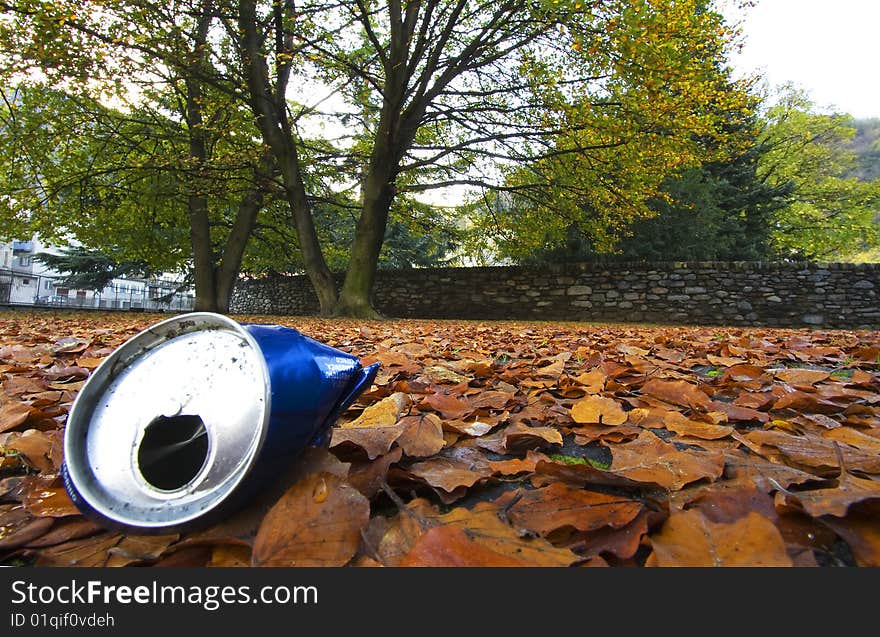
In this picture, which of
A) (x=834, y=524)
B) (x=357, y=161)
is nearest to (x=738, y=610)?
(x=834, y=524)

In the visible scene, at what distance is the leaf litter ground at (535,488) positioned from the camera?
2.07 feet

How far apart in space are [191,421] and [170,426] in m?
0.03

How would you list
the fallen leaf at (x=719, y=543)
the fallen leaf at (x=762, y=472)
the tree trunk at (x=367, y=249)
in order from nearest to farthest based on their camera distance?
the fallen leaf at (x=719, y=543), the fallen leaf at (x=762, y=472), the tree trunk at (x=367, y=249)

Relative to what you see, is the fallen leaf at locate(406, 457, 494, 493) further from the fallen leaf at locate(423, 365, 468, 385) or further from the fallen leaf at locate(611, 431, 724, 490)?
the fallen leaf at locate(423, 365, 468, 385)

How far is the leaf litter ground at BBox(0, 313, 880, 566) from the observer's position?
0.63 meters

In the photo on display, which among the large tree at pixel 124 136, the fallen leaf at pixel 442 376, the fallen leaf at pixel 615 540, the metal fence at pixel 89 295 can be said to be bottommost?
the metal fence at pixel 89 295

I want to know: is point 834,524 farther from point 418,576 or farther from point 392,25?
point 392,25

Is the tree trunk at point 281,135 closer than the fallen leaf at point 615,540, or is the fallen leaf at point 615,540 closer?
the fallen leaf at point 615,540

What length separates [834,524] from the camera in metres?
0.66

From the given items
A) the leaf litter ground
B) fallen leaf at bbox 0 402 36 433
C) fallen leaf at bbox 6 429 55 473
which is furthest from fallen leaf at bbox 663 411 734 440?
fallen leaf at bbox 0 402 36 433

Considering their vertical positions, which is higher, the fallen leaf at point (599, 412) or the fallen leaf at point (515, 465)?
the fallen leaf at point (599, 412)

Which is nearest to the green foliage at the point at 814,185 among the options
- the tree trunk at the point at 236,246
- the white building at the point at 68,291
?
the tree trunk at the point at 236,246

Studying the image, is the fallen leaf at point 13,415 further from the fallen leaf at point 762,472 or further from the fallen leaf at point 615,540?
the fallen leaf at point 762,472

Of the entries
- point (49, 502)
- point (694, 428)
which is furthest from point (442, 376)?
point (49, 502)
